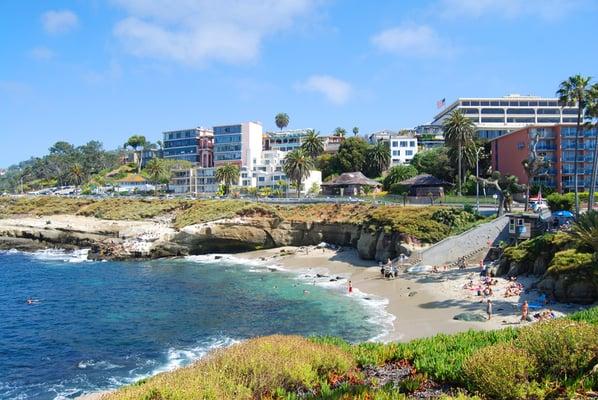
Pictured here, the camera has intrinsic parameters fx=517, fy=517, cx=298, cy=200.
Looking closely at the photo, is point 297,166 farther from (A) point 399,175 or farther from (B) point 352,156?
(B) point 352,156

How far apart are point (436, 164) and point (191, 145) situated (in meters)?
94.3

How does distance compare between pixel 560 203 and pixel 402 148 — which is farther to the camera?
pixel 402 148

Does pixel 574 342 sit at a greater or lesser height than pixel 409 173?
lesser

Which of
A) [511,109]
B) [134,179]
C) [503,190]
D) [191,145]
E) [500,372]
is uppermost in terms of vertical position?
[511,109]

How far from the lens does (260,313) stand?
38.8 m

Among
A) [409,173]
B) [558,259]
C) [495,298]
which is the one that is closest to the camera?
[558,259]

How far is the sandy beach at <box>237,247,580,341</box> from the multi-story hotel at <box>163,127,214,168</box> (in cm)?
10720

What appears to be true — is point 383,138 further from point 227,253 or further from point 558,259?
point 558,259

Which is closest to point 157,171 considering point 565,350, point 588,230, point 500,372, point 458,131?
point 458,131

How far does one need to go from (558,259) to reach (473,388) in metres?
24.4

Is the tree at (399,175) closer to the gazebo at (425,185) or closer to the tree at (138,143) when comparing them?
the gazebo at (425,185)

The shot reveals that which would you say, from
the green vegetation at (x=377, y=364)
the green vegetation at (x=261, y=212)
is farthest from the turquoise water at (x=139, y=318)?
the green vegetation at (x=377, y=364)

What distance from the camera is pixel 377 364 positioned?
16703 mm

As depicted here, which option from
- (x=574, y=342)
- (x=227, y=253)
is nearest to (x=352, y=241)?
(x=227, y=253)
